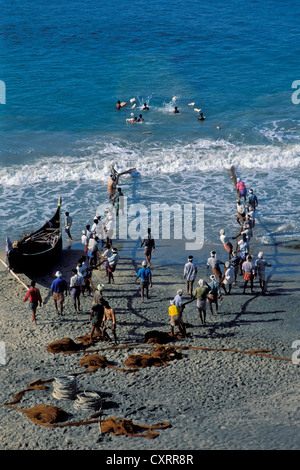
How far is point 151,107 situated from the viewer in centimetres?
3981

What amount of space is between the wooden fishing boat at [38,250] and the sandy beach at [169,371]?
2.13ft

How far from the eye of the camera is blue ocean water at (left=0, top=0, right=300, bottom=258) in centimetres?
2869

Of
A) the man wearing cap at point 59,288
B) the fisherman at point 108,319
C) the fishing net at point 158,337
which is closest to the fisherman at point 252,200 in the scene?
the fishing net at point 158,337

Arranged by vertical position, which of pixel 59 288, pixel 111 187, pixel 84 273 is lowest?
pixel 59 288

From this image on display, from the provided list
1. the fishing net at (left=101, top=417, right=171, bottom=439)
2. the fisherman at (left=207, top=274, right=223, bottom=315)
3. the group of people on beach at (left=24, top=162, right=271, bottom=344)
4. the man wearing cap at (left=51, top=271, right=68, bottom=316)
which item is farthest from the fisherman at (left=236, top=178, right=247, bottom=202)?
the fishing net at (left=101, top=417, right=171, bottom=439)

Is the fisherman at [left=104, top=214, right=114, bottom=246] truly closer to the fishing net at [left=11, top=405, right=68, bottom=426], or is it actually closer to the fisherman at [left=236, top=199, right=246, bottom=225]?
the fisherman at [left=236, top=199, right=246, bottom=225]

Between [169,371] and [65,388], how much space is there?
280cm

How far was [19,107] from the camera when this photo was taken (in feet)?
133

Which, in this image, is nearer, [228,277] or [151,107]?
[228,277]

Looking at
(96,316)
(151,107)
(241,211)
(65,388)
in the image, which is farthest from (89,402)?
(151,107)

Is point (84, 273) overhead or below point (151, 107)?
below

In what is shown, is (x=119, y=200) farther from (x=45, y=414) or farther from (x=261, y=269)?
(x=45, y=414)

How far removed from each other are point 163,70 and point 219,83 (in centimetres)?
453

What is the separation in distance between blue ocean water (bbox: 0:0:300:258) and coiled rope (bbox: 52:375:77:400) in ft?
36.1
